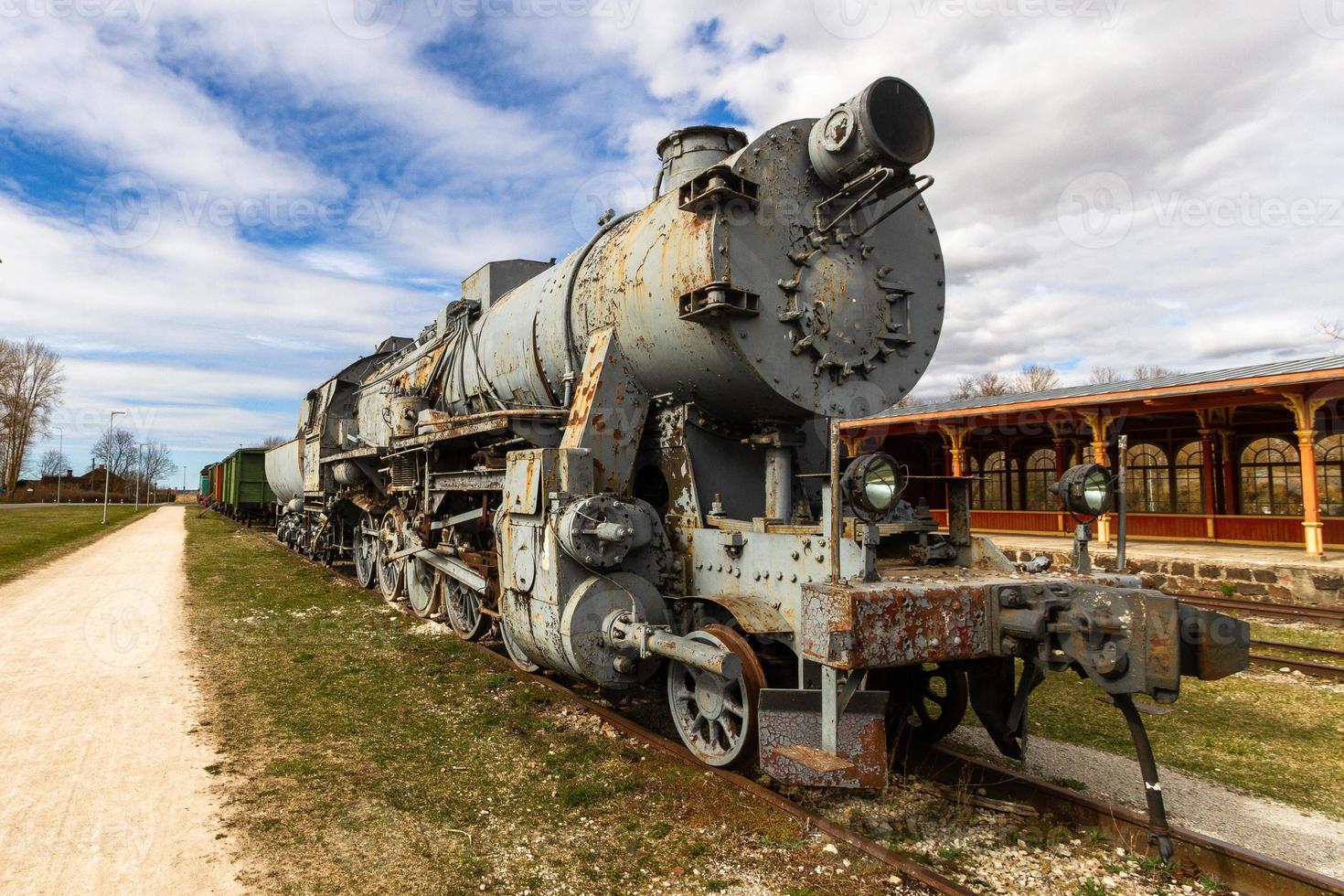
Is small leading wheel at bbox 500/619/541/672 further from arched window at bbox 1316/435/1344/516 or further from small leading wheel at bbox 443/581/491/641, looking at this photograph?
arched window at bbox 1316/435/1344/516

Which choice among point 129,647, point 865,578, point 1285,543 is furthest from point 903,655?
point 1285,543

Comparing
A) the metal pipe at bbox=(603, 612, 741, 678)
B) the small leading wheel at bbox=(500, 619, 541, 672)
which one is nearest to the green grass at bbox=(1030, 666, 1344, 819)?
the metal pipe at bbox=(603, 612, 741, 678)

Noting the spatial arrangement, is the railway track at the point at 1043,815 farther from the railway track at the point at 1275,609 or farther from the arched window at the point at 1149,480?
the arched window at the point at 1149,480

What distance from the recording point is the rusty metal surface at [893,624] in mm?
3535

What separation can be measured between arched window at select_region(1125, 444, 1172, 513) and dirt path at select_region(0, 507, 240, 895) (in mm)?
21252

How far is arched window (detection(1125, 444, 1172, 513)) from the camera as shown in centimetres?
1978

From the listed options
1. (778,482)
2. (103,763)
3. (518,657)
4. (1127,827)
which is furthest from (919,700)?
(103,763)

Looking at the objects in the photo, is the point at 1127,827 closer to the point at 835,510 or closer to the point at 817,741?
the point at 817,741

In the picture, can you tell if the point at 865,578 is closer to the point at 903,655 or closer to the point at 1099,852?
the point at 903,655

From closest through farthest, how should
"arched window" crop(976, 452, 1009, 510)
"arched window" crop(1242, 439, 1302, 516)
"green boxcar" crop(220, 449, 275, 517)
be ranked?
"arched window" crop(1242, 439, 1302, 516), "arched window" crop(976, 452, 1009, 510), "green boxcar" crop(220, 449, 275, 517)

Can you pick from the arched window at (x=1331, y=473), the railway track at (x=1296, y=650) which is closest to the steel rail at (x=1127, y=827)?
the railway track at (x=1296, y=650)

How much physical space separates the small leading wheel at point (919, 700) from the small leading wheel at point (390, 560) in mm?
7225

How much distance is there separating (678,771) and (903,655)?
1.96 metres

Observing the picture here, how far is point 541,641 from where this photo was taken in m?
5.52
